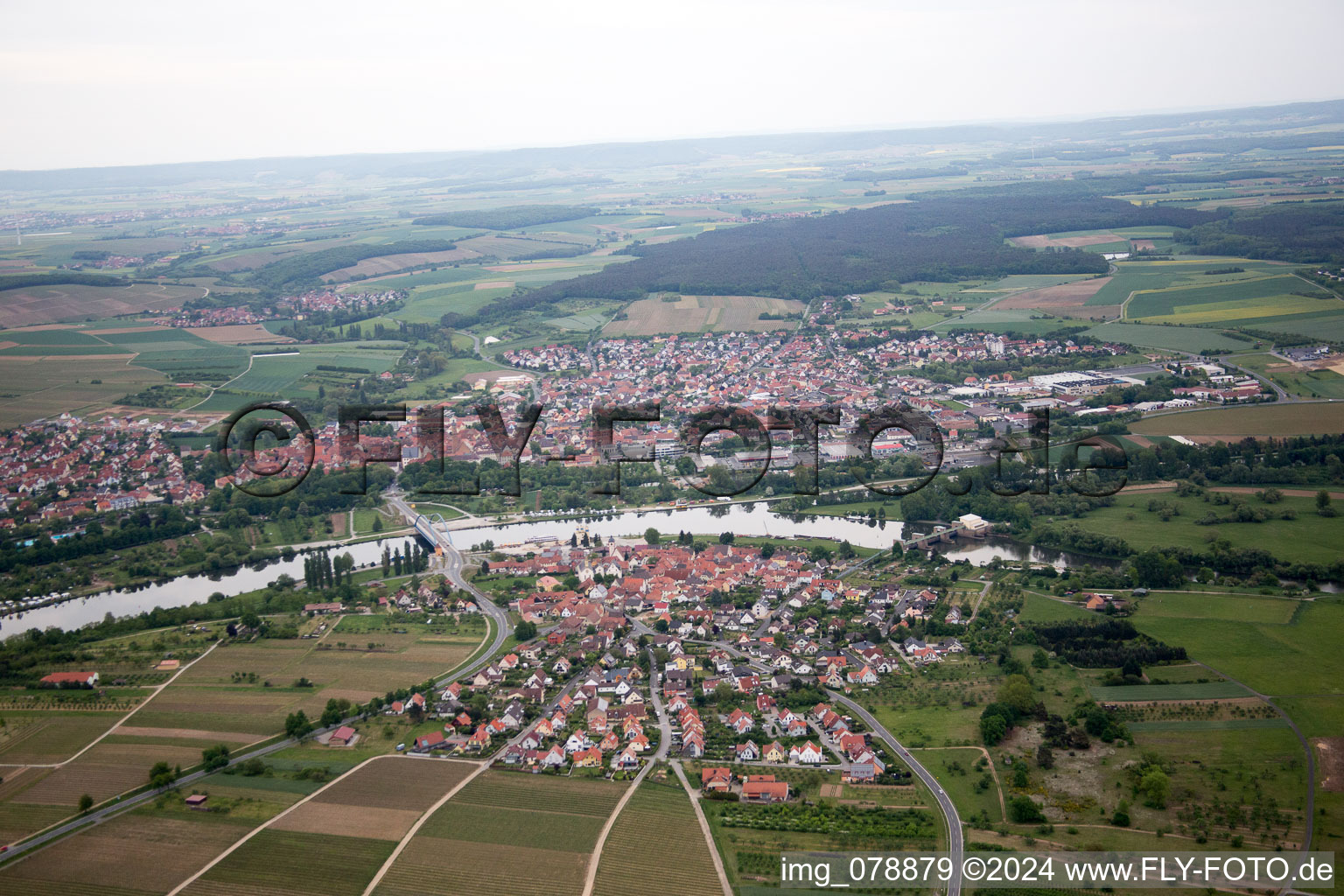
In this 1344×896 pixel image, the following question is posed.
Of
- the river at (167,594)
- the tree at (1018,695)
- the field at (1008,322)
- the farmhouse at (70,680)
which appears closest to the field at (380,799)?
the farmhouse at (70,680)

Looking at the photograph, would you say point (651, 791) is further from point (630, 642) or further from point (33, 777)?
point (33, 777)

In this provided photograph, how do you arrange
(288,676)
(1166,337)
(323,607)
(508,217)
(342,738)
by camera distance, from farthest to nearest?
(508,217) → (1166,337) → (323,607) → (288,676) → (342,738)

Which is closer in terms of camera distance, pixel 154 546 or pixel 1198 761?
pixel 1198 761

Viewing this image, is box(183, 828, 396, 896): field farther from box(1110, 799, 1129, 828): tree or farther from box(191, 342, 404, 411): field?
box(191, 342, 404, 411): field

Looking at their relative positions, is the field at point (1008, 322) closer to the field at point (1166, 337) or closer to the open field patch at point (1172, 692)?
the field at point (1166, 337)

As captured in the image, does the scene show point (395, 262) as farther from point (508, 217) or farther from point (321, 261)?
point (508, 217)

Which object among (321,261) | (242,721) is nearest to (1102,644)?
(242,721)

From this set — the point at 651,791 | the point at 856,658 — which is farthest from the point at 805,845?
the point at 856,658
